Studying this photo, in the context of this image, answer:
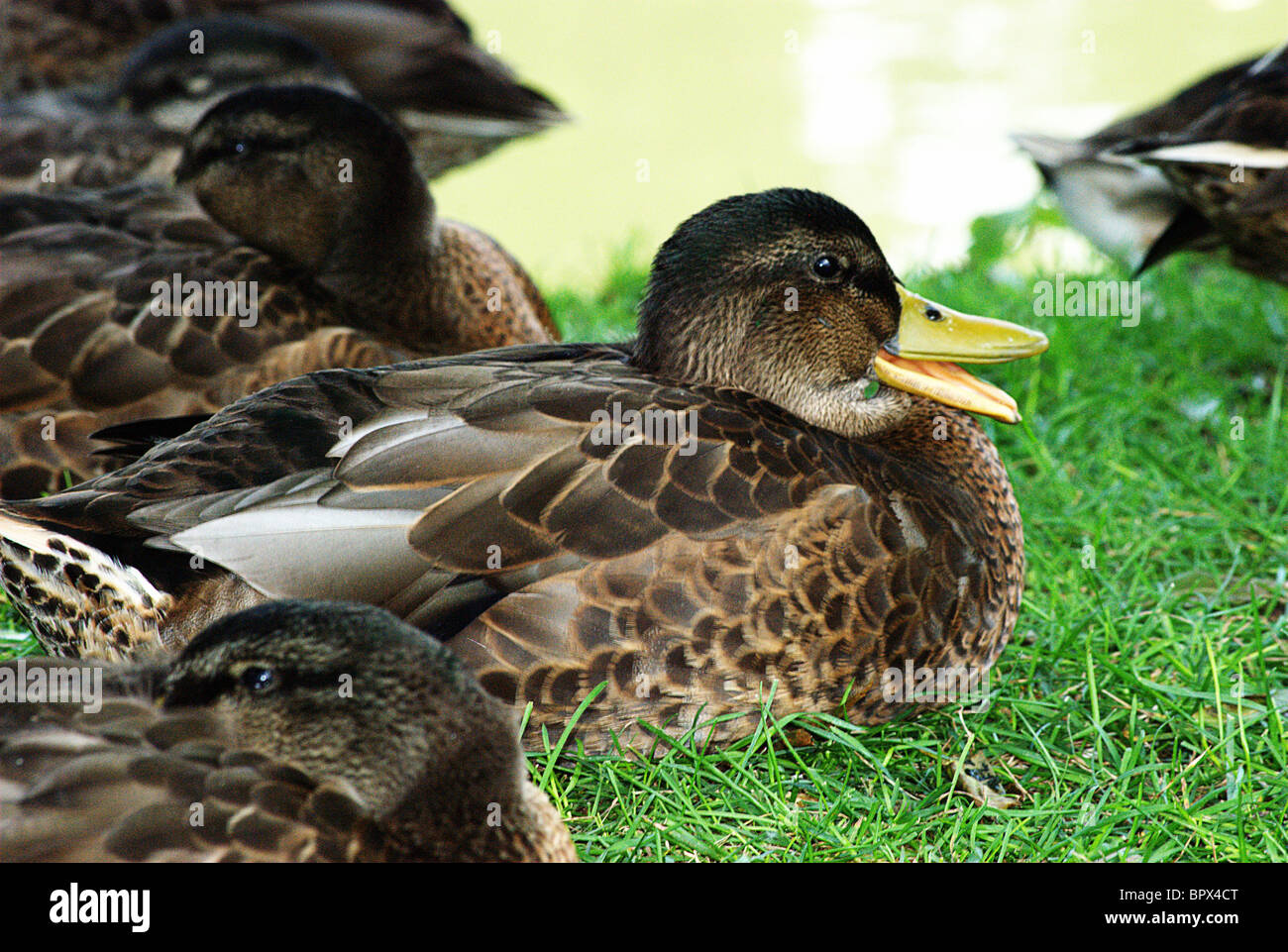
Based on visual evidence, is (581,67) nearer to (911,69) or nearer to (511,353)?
(911,69)

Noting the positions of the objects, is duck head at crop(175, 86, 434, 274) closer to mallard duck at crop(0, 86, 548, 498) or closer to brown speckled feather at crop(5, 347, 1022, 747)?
mallard duck at crop(0, 86, 548, 498)

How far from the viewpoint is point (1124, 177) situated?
5.32m

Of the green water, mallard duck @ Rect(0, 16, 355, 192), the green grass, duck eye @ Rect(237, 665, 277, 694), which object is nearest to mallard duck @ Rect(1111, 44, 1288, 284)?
the green grass

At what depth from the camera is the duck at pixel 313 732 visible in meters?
2.13

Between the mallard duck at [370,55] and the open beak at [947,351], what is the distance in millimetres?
3169

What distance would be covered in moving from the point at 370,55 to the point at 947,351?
3577mm

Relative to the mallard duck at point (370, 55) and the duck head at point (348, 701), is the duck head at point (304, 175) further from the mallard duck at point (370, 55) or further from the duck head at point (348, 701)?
the duck head at point (348, 701)

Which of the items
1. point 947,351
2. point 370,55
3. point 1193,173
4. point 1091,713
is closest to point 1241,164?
point 1193,173

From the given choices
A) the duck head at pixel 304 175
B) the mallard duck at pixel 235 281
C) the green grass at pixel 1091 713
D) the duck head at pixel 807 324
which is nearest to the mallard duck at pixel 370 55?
the mallard duck at pixel 235 281

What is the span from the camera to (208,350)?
3762 millimetres

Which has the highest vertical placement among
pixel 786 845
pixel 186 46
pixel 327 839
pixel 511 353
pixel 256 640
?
pixel 186 46
